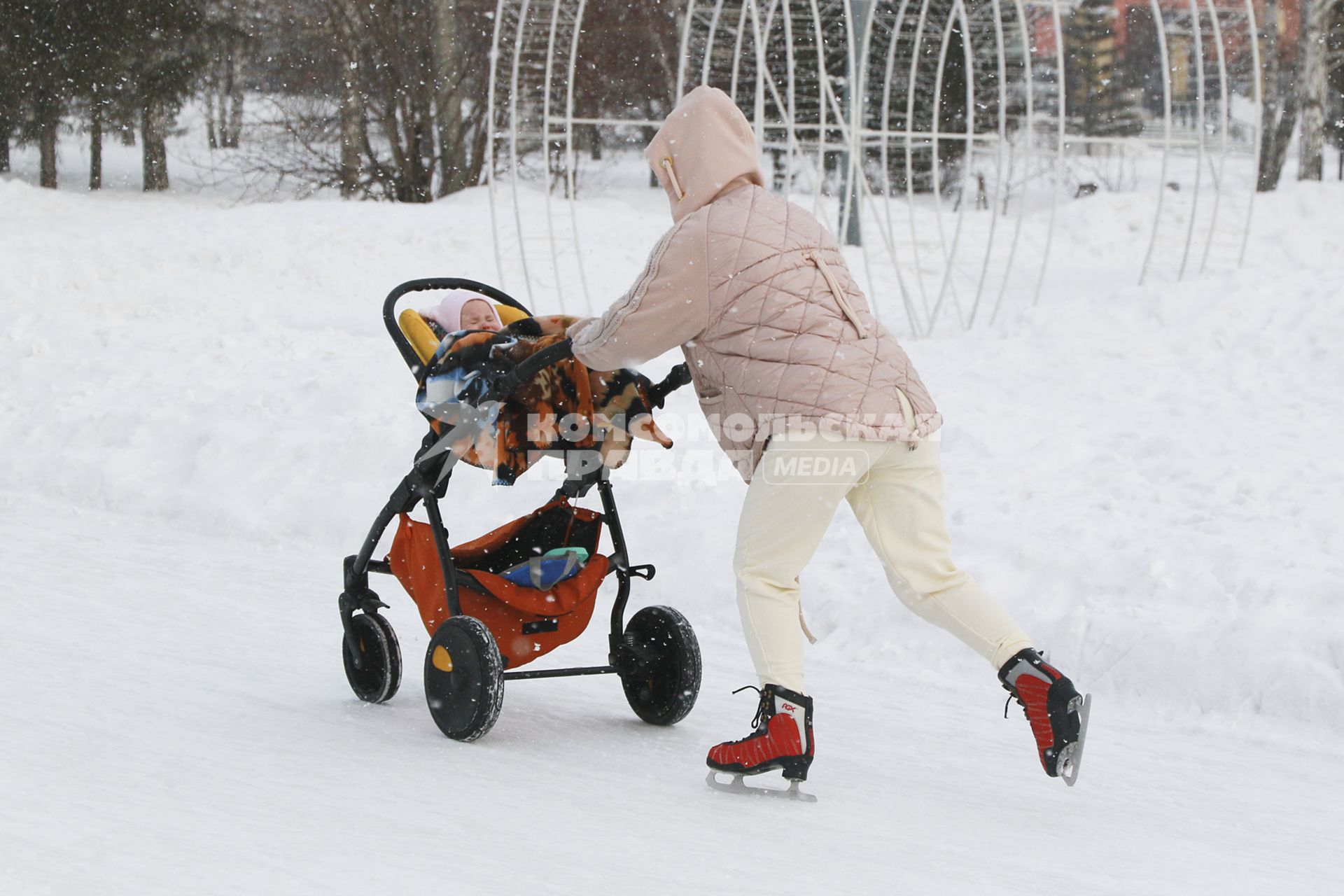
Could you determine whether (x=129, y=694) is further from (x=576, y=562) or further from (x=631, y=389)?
(x=631, y=389)

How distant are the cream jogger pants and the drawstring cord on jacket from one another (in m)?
0.60

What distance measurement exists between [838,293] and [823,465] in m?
0.38

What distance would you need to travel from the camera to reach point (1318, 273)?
8836mm

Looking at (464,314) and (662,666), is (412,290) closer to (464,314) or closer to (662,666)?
(464,314)

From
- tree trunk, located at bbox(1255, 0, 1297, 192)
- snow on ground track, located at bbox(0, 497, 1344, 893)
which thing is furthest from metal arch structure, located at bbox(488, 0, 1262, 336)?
snow on ground track, located at bbox(0, 497, 1344, 893)

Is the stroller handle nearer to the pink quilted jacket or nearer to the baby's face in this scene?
the baby's face

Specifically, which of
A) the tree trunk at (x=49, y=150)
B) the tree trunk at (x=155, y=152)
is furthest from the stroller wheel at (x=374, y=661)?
the tree trunk at (x=155, y=152)

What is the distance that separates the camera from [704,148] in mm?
3061

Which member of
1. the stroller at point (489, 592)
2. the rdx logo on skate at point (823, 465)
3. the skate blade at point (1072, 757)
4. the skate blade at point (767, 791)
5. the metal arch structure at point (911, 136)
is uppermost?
the metal arch structure at point (911, 136)

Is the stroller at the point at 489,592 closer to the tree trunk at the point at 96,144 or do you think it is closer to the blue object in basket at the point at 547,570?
the blue object in basket at the point at 547,570

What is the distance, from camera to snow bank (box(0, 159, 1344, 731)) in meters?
4.36

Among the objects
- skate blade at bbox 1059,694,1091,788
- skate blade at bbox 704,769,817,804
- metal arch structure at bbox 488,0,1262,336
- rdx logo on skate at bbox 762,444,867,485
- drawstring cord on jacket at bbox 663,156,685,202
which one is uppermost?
metal arch structure at bbox 488,0,1262,336

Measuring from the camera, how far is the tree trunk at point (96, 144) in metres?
24.2

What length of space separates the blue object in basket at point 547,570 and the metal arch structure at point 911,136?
6271 mm
